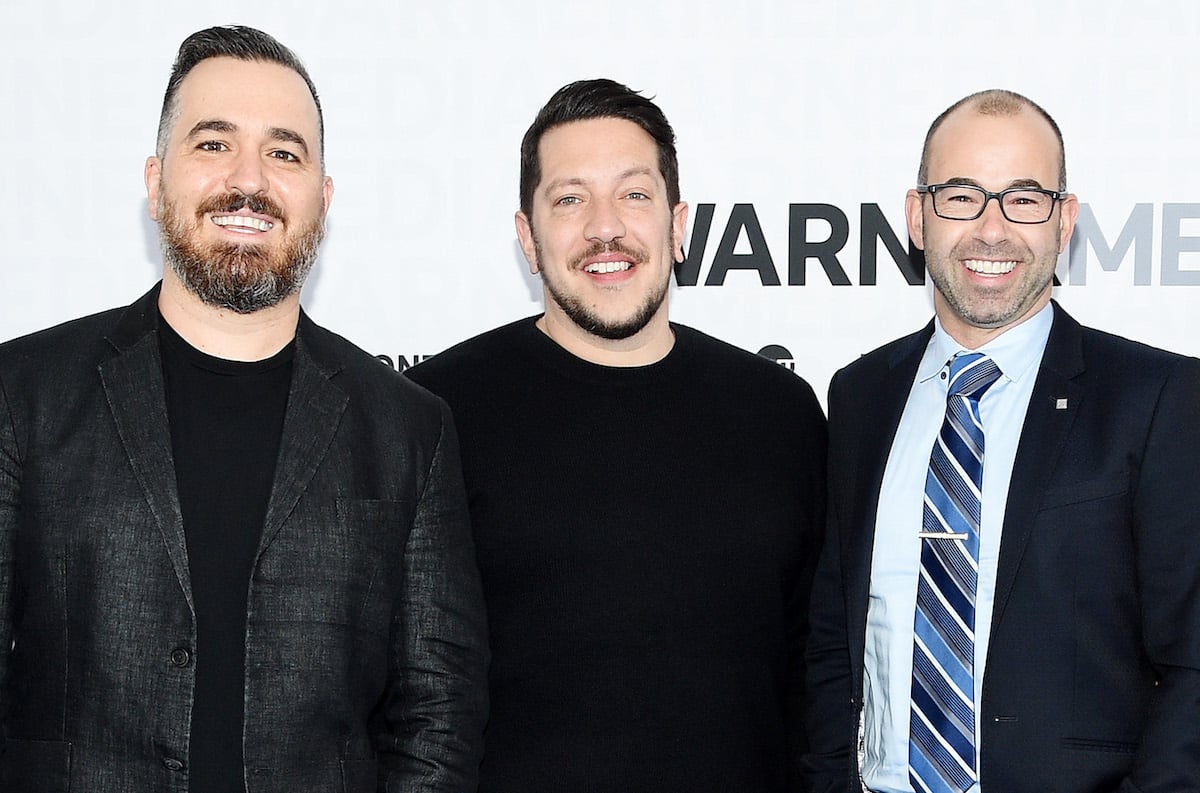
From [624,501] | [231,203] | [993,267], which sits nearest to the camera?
[231,203]

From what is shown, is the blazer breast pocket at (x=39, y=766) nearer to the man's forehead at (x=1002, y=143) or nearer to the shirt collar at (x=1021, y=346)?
the shirt collar at (x=1021, y=346)

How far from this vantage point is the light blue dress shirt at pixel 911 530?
2.15m

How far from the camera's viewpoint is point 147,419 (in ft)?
6.12

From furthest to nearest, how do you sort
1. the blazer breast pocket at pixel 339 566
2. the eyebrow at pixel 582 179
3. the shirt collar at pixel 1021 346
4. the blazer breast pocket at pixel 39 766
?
1. the eyebrow at pixel 582 179
2. the shirt collar at pixel 1021 346
3. the blazer breast pocket at pixel 339 566
4. the blazer breast pocket at pixel 39 766

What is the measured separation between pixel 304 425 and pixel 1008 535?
4.08 ft

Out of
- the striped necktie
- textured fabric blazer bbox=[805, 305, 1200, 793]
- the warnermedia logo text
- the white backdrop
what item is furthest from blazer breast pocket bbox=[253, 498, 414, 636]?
the warnermedia logo text

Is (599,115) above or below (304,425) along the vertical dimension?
above

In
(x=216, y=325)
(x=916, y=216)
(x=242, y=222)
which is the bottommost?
(x=216, y=325)

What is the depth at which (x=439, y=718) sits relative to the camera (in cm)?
200

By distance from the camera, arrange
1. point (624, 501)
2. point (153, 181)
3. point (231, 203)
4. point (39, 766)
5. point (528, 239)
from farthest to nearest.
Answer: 1. point (528, 239)
2. point (624, 501)
3. point (153, 181)
4. point (231, 203)
5. point (39, 766)

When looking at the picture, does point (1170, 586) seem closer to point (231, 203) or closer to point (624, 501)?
point (624, 501)

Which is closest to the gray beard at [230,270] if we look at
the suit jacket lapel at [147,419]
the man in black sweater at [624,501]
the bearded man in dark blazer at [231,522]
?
the bearded man in dark blazer at [231,522]

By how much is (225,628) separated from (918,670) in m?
1.23

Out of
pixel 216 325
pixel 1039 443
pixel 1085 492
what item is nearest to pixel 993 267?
pixel 1039 443
